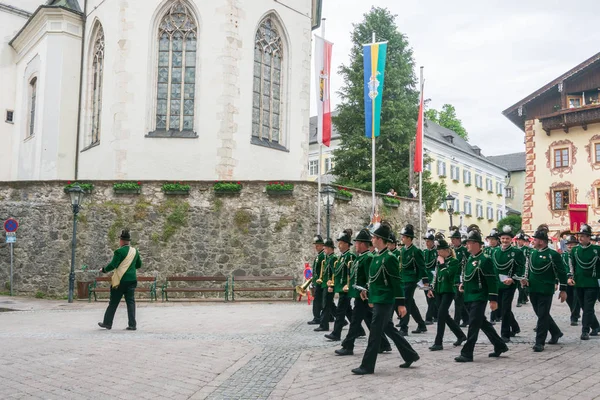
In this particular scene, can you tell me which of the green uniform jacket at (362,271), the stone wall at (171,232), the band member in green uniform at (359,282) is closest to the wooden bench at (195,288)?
the stone wall at (171,232)

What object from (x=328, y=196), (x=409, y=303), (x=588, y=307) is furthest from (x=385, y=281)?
(x=328, y=196)

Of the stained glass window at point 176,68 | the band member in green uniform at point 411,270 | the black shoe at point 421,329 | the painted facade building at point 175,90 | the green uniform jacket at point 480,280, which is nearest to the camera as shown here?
the green uniform jacket at point 480,280

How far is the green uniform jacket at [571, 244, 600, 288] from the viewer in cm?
1089

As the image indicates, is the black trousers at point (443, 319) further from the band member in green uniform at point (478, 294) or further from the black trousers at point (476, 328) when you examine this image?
the black trousers at point (476, 328)

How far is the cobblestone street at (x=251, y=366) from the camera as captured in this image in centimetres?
630

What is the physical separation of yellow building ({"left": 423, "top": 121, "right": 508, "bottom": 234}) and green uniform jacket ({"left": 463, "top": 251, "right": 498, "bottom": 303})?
44.2m

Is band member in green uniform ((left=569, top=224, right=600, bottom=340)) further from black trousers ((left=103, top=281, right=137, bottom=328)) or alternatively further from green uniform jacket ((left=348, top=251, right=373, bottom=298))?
black trousers ((left=103, top=281, right=137, bottom=328))

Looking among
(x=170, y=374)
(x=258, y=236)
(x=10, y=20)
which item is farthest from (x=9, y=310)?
(x=10, y=20)

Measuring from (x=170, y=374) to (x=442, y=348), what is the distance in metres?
4.21

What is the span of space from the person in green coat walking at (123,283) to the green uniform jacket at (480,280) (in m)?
6.45

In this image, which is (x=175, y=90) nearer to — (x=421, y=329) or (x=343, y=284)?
(x=343, y=284)

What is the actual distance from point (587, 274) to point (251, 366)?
6.77m

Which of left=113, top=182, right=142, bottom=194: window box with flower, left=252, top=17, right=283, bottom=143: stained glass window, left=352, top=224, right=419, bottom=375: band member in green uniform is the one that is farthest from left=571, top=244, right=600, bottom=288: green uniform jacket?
left=252, top=17, right=283, bottom=143: stained glass window

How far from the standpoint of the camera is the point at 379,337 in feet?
23.8
